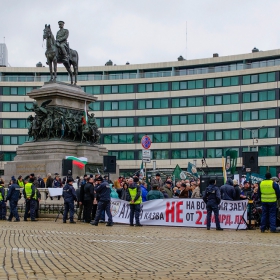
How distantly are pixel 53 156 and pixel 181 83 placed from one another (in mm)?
56987

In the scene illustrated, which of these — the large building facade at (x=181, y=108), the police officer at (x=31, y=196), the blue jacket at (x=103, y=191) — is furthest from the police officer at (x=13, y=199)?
the large building facade at (x=181, y=108)

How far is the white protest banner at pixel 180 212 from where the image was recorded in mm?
23531

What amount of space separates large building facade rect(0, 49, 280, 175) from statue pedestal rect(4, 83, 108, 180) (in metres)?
49.6

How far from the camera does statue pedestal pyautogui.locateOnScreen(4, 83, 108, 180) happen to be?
3494 centimetres

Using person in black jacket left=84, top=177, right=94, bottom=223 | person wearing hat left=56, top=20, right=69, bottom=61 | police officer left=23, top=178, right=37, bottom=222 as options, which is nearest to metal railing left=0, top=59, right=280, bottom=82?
person wearing hat left=56, top=20, right=69, bottom=61

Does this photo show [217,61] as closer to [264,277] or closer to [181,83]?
[181,83]

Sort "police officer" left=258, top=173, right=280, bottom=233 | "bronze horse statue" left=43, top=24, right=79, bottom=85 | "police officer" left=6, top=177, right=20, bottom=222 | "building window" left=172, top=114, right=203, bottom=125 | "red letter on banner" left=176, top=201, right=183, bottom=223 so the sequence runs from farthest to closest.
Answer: "building window" left=172, top=114, right=203, bottom=125 < "bronze horse statue" left=43, top=24, right=79, bottom=85 < "police officer" left=6, top=177, right=20, bottom=222 < "red letter on banner" left=176, top=201, right=183, bottom=223 < "police officer" left=258, top=173, right=280, bottom=233

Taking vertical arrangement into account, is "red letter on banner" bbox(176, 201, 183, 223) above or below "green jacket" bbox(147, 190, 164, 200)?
below

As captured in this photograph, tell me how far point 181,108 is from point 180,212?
66269mm

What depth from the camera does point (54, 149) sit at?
35219 millimetres

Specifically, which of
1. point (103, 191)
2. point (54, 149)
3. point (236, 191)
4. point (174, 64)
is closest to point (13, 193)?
point (103, 191)

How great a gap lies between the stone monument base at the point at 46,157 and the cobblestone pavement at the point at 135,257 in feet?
53.1

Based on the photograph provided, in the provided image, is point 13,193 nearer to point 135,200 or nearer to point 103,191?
point 103,191

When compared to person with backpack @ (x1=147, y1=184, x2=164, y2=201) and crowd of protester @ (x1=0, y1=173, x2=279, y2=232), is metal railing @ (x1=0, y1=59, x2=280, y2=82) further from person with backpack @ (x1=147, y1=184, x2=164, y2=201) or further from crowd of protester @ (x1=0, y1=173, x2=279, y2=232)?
person with backpack @ (x1=147, y1=184, x2=164, y2=201)
